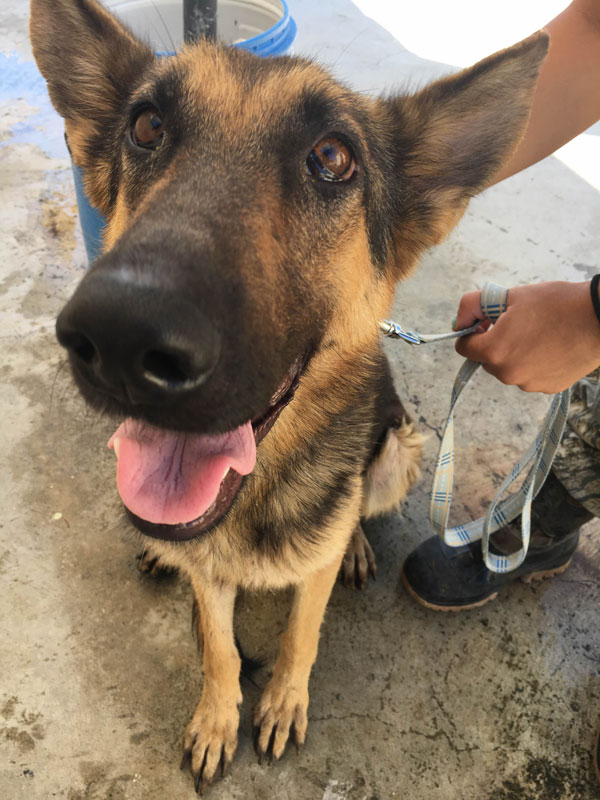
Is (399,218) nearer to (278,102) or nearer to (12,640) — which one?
(278,102)

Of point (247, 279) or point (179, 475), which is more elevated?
point (247, 279)

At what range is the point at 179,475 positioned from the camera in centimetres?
161

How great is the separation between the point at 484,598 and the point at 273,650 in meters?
0.97

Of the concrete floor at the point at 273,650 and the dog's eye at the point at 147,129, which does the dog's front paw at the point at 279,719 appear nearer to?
the concrete floor at the point at 273,650

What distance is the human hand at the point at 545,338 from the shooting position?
1928mm

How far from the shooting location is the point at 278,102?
1.70 meters

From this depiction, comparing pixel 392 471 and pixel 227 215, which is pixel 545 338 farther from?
pixel 227 215

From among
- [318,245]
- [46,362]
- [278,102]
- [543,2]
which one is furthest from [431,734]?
[543,2]

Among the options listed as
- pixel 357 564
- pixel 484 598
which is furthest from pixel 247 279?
pixel 484 598

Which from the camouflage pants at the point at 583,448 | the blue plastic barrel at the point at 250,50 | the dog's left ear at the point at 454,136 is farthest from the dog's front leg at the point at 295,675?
the blue plastic barrel at the point at 250,50

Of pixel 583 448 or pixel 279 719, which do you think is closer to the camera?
pixel 279 719

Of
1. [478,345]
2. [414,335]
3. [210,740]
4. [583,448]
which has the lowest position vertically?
[210,740]

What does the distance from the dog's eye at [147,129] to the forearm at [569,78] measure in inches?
44.8

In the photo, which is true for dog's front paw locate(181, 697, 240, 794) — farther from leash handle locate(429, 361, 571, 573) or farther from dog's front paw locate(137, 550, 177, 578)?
leash handle locate(429, 361, 571, 573)
